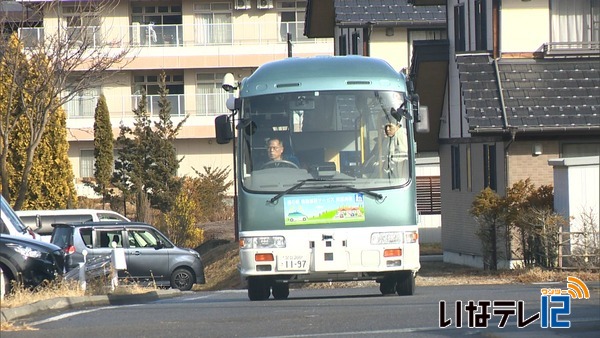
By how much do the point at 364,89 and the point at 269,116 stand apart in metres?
1.43

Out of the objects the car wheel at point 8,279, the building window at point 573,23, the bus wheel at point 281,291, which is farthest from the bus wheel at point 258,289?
the building window at point 573,23

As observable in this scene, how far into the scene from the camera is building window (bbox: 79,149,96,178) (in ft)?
182

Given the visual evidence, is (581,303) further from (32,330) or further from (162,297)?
(162,297)

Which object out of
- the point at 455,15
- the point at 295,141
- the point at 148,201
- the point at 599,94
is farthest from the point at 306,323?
the point at 148,201

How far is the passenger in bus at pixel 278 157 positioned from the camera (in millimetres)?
17078

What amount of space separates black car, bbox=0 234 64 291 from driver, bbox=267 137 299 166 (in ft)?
14.6

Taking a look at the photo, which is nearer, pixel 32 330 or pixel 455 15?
pixel 32 330

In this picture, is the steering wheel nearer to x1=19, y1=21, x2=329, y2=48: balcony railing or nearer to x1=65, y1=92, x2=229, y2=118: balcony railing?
x1=65, y1=92, x2=229, y2=118: balcony railing

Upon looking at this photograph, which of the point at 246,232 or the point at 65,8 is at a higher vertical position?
the point at 65,8

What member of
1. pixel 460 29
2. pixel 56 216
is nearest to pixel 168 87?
pixel 56 216

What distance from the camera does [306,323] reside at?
13.6 meters

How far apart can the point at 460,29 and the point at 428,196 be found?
761 cm

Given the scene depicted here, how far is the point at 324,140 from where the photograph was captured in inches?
676

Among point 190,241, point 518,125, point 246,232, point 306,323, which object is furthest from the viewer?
point 190,241
